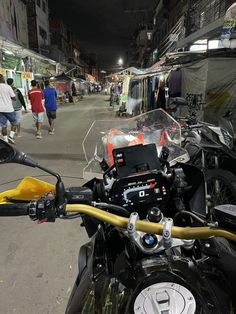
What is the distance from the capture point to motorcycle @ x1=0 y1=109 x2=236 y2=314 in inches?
38.9

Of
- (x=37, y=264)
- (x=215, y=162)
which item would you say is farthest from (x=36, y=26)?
(x=37, y=264)

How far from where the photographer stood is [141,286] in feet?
3.20

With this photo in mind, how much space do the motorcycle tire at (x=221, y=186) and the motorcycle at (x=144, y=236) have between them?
2.07 metres

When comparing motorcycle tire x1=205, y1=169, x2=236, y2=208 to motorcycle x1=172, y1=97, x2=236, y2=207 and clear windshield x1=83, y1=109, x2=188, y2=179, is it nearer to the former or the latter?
motorcycle x1=172, y1=97, x2=236, y2=207

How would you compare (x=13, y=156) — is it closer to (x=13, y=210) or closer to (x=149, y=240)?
(x=13, y=210)

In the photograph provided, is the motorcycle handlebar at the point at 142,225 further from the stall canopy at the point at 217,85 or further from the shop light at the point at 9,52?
the shop light at the point at 9,52

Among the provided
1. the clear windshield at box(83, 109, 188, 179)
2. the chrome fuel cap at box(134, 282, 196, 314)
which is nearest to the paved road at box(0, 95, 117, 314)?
the clear windshield at box(83, 109, 188, 179)

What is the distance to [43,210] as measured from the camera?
113cm

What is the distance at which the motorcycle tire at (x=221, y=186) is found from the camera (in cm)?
344

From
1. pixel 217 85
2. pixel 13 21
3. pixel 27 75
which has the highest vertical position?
pixel 13 21

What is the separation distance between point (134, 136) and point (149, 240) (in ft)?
4.20

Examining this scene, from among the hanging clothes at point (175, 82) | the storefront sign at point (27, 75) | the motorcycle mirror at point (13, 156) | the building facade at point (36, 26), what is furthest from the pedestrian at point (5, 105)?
the building facade at point (36, 26)

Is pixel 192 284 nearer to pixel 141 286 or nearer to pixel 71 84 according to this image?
pixel 141 286

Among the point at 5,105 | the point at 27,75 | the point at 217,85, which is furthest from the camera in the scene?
the point at 27,75
